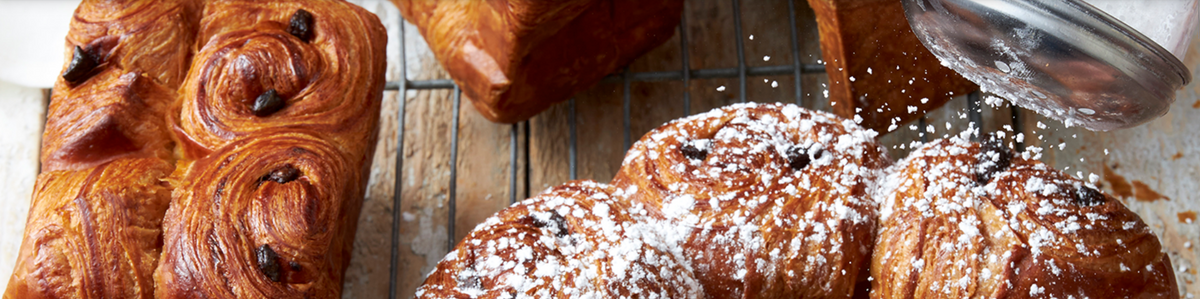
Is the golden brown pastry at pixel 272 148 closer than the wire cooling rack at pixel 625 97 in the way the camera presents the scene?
Yes

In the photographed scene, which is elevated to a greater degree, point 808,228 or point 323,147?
point 323,147

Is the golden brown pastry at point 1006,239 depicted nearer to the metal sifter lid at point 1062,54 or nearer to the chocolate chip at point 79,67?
the metal sifter lid at point 1062,54

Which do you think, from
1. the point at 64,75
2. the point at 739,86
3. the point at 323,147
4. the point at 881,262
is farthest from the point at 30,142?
the point at 881,262

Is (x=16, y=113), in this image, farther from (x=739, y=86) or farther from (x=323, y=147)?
(x=739, y=86)

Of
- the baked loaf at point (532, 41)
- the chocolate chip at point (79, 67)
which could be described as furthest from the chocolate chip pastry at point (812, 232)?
the chocolate chip at point (79, 67)

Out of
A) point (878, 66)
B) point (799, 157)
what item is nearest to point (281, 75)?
point (799, 157)

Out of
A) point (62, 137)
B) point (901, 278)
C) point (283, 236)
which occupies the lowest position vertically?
point (901, 278)

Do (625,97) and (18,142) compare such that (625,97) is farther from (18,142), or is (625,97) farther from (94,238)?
(18,142)

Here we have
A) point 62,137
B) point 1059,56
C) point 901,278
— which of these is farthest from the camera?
point 62,137
